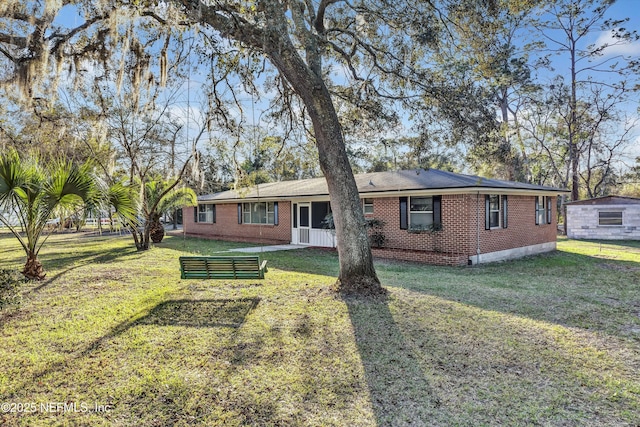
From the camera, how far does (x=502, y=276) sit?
31.4 ft

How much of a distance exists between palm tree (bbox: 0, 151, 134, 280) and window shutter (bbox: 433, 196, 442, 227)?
9.84 meters

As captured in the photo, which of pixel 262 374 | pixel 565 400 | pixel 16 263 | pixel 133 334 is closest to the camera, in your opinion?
pixel 565 400

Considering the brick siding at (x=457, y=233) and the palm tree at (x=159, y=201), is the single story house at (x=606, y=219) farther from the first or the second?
the palm tree at (x=159, y=201)

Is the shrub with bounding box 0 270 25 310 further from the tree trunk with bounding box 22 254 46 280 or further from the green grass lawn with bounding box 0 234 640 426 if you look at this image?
the tree trunk with bounding box 22 254 46 280

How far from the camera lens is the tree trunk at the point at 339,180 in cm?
671

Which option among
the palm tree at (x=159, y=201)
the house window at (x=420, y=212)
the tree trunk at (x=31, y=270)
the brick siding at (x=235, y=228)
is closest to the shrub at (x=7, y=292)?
the tree trunk at (x=31, y=270)

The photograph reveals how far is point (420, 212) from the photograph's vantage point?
12.7 metres

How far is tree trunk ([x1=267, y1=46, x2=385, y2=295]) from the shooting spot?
22.0 ft

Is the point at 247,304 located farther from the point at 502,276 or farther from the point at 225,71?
the point at 502,276

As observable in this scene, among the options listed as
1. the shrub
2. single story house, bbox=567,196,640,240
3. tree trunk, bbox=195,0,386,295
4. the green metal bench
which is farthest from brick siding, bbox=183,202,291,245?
single story house, bbox=567,196,640,240

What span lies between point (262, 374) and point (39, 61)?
278 inches

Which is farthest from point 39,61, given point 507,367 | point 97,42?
point 507,367

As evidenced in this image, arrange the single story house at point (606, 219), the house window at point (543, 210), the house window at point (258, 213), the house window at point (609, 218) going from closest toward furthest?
the house window at point (543, 210)
the house window at point (258, 213)
the single story house at point (606, 219)
the house window at point (609, 218)

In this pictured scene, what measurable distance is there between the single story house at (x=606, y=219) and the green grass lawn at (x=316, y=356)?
652 inches
